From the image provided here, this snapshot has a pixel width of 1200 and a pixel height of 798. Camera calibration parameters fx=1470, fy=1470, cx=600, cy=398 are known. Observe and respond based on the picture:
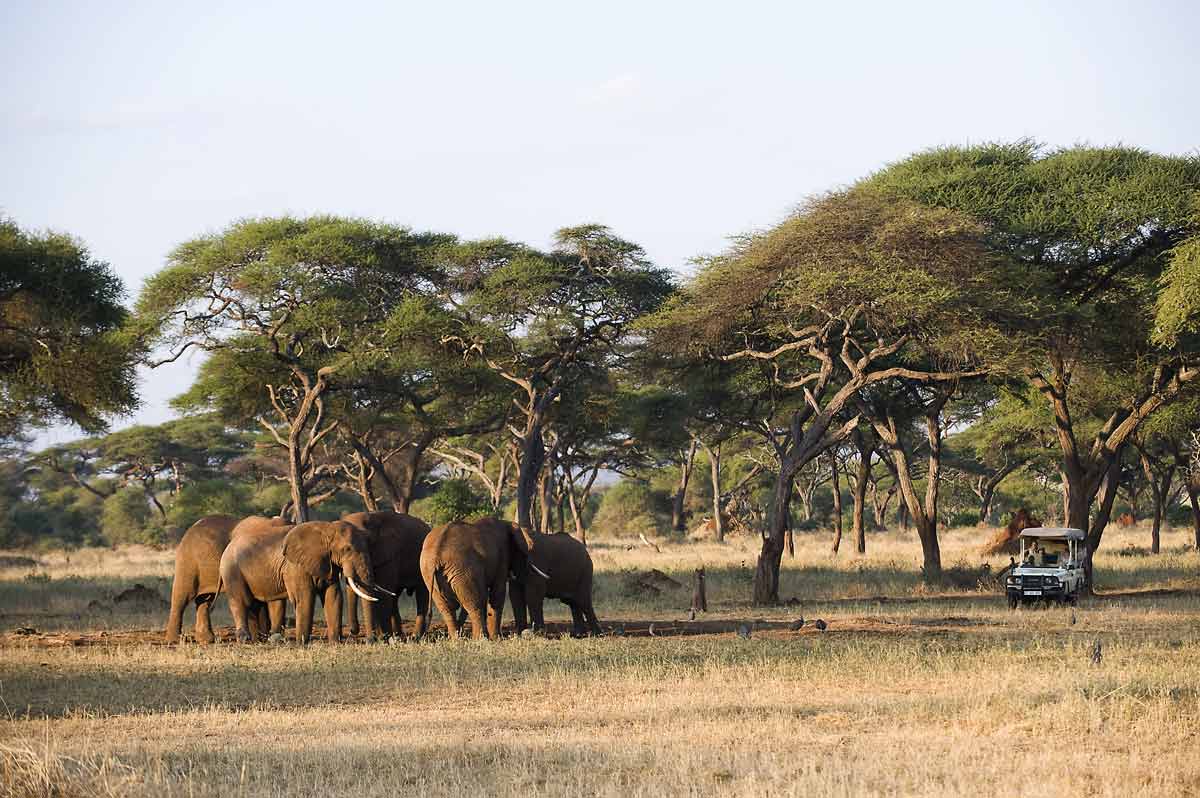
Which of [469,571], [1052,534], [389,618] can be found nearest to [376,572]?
[389,618]

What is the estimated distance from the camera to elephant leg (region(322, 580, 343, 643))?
841 inches

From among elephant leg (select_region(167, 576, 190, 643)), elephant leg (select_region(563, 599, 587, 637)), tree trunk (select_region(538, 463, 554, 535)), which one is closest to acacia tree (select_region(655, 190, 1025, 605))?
elephant leg (select_region(563, 599, 587, 637))

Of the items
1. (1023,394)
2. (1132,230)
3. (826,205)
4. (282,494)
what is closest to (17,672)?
(826,205)

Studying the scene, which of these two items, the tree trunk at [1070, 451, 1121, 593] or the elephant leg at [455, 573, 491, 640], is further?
the tree trunk at [1070, 451, 1121, 593]

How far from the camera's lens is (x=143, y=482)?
7138 cm

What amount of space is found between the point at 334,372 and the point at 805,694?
24364 mm

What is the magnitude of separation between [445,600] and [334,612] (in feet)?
5.47

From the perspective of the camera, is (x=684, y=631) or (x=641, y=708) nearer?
(x=641, y=708)

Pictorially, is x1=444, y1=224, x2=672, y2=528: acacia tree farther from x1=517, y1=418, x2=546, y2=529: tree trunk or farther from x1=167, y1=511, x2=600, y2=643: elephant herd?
x1=167, y1=511, x2=600, y2=643: elephant herd

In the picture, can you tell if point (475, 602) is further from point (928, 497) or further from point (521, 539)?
point (928, 497)

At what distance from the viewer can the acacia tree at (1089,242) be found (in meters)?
29.4

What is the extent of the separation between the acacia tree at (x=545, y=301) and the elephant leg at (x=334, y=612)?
16.6 meters

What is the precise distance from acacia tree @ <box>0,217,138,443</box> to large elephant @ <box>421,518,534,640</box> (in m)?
10.8

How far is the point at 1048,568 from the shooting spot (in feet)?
86.7
